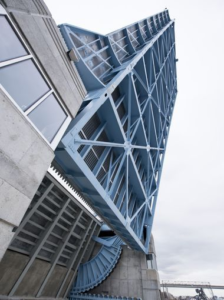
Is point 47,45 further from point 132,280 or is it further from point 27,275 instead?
point 132,280

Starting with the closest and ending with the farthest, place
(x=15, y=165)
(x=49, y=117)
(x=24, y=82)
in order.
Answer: (x=15, y=165)
(x=24, y=82)
(x=49, y=117)

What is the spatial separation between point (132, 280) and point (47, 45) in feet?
64.8

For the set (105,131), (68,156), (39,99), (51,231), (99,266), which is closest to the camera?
(39,99)

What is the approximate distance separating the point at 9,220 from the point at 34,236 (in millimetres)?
10814

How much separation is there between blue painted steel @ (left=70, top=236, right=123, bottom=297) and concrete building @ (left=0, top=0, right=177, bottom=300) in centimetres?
10

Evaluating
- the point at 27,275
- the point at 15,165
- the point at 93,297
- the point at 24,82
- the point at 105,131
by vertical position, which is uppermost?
the point at 105,131

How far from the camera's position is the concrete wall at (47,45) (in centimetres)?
337

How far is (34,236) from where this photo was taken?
11.5 metres

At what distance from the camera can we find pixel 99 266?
1728cm

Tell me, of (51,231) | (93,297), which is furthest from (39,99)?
(93,297)

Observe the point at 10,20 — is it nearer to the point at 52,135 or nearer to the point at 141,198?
the point at 52,135

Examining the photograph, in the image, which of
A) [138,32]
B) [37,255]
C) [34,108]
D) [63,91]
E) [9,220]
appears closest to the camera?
[9,220]

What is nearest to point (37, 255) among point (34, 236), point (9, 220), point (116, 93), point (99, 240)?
point (34, 236)

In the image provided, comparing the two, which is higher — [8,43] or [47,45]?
[47,45]
